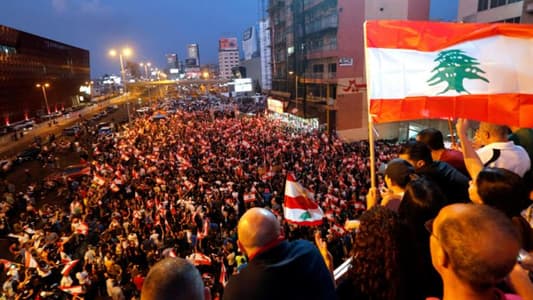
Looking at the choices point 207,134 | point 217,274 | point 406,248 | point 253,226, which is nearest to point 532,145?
point 406,248

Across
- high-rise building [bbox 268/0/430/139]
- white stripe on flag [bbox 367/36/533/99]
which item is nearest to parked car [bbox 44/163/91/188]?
white stripe on flag [bbox 367/36/533/99]

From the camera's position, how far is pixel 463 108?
4465 millimetres

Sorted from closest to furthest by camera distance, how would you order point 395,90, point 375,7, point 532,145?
point 395,90, point 532,145, point 375,7

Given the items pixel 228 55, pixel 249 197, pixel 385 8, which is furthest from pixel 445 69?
pixel 228 55

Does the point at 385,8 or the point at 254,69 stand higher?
the point at 385,8

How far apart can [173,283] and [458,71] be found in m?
4.48

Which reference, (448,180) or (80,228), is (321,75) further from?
(448,180)

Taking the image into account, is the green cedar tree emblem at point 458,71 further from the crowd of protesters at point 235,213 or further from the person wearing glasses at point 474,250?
the person wearing glasses at point 474,250

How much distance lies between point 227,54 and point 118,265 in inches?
7579

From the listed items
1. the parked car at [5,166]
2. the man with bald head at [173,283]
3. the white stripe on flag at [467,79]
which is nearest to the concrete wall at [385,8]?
the white stripe on flag at [467,79]

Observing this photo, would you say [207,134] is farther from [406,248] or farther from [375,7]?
[406,248]

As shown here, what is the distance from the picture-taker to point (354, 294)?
265cm

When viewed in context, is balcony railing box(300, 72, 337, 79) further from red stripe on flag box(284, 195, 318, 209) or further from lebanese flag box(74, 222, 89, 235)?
red stripe on flag box(284, 195, 318, 209)

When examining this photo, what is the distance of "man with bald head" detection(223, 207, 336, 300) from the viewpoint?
2359mm
